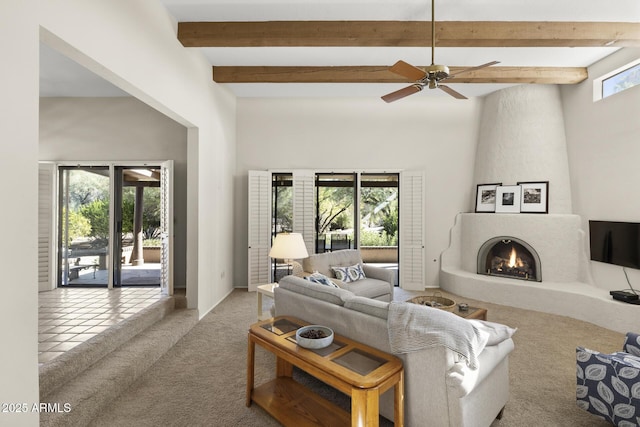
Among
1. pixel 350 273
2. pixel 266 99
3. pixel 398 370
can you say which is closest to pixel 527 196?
pixel 350 273

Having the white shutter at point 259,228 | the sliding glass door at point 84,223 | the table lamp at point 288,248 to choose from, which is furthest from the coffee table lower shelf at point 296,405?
the sliding glass door at point 84,223

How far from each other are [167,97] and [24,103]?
A: 66.2 inches

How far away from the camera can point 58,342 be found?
266 centimetres

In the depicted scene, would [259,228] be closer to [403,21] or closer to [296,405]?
[296,405]

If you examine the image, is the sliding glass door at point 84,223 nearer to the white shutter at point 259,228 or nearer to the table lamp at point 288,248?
the white shutter at point 259,228

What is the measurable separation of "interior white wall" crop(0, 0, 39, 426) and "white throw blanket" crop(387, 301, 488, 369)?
2092 mm

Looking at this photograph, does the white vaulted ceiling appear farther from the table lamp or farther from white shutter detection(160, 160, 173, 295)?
the table lamp

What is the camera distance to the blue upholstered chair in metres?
1.79

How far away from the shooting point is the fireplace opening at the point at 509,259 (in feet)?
15.5

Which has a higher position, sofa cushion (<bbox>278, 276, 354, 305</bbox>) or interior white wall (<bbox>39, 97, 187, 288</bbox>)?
interior white wall (<bbox>39, 97, 187, 288</bbox>)

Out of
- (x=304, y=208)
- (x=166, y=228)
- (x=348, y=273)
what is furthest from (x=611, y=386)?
(x=166, y=228)

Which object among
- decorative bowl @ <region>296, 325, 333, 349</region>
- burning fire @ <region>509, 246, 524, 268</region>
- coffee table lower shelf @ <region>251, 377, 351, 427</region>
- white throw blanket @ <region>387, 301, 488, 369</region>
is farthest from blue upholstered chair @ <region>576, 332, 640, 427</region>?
burning fire @ <region>509, 246, 524, 268</region>

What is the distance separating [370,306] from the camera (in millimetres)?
2061

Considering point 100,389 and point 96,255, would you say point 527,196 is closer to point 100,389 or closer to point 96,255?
point 100,389
